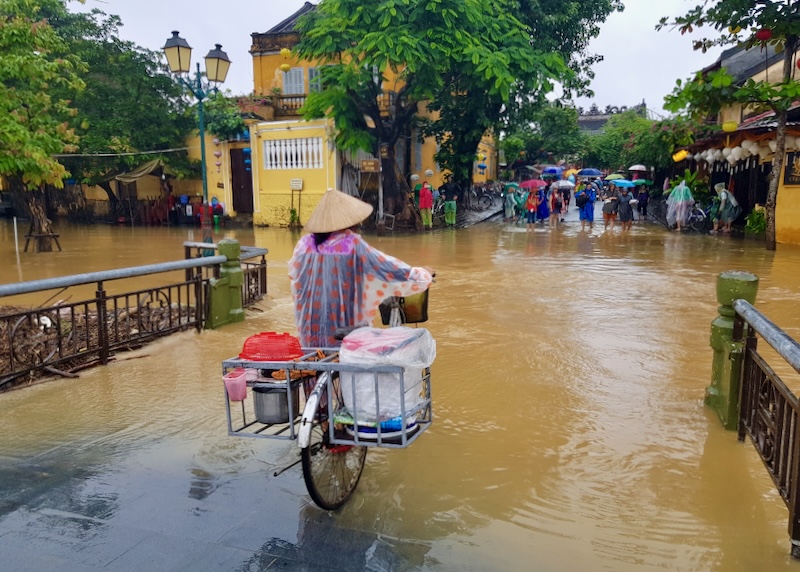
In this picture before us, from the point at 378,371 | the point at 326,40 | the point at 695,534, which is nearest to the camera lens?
the point at 378,371

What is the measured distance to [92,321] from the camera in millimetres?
8961

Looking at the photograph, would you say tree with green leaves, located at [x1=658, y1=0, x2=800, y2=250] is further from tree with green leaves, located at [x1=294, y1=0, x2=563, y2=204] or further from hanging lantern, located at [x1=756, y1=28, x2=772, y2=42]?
tree with green leaves, located at [x1=294, y1=0, x2=563, y2=204]

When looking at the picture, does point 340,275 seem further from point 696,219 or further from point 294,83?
point 294,83

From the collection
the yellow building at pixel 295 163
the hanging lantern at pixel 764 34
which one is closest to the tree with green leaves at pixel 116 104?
the yellow building at pixel 295 163

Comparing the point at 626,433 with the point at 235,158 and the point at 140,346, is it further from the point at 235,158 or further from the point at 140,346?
the point at 235,158

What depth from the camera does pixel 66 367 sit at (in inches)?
244

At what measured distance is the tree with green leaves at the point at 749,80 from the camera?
13268 millimetres

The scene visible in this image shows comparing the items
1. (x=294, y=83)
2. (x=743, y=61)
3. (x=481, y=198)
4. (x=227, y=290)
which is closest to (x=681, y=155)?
(x=743, y=61)

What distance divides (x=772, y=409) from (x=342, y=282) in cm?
251

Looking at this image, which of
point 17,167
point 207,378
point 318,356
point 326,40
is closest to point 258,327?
point 207,378

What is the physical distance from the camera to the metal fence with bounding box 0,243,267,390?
18.2ft

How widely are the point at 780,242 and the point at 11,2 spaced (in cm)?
1756

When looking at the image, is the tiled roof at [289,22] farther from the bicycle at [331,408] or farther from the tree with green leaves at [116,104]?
the bicycle at [331,408]

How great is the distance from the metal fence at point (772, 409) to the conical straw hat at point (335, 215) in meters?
2.31
